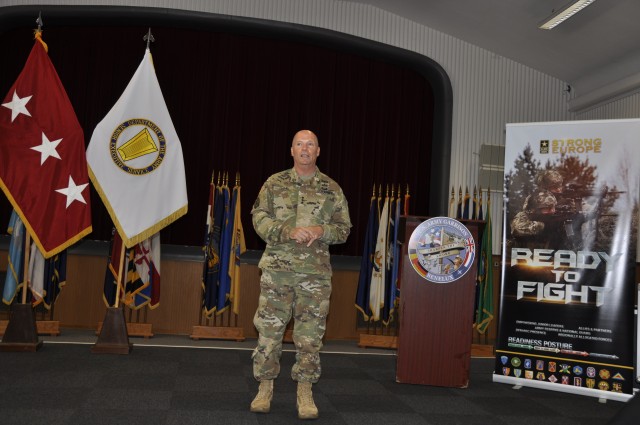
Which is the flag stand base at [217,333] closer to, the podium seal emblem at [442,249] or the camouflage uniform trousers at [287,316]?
the podium seal emblem at [442,249]

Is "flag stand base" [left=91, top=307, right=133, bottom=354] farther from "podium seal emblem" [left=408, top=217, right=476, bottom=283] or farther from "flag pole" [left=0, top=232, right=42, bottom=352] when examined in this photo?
"podium seal emblem" [left=408, top=217, right=476, bottom=283]

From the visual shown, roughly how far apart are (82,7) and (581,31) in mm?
5986

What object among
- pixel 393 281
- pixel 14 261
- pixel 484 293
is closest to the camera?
pixel 14 261

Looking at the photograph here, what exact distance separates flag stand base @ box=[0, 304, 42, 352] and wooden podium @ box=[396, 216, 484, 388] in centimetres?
295

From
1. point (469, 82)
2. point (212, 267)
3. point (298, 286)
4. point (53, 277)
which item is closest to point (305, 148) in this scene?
point (298, 286)

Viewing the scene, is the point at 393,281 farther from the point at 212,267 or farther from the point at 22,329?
the point at 22,329

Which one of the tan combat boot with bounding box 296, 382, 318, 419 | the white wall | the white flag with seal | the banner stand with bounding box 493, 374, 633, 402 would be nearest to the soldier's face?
the tan combat boot with bounding box 296, 382, 318, 419

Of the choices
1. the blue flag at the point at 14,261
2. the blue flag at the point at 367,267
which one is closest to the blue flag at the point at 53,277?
the blue flag at the point at 14,261

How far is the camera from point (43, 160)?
4.73 metres

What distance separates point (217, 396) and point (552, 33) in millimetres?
5877

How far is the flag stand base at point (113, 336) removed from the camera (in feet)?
16.1

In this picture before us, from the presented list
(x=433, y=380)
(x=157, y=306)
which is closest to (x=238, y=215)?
(x=157, y=306)

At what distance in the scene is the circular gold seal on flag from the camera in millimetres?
4887

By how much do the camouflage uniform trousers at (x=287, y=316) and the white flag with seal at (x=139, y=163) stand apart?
209cm
